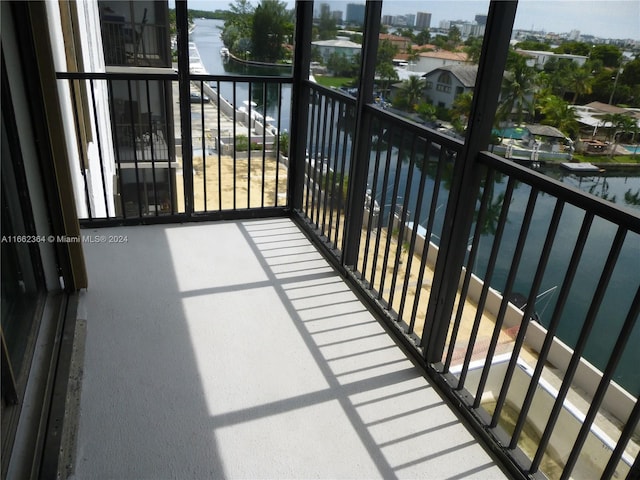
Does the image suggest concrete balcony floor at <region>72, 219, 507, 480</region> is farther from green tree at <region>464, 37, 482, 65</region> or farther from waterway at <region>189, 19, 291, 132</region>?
green tree at <region>464, 37, 482, 65</region>

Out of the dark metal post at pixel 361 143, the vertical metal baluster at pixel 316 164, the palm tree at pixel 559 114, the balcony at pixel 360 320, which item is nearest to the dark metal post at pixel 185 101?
the balcony at pixel 360 320

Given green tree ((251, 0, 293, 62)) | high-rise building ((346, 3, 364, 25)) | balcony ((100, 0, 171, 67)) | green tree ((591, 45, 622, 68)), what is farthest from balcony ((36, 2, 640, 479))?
balcony ((100, 0, 171, 67))

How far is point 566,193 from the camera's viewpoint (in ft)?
4.62

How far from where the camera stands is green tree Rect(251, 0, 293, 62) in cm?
339

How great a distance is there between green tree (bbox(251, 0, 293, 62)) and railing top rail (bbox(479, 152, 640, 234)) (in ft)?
7.26

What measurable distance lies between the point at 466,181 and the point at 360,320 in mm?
1049

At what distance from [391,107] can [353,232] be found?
2.60 ft

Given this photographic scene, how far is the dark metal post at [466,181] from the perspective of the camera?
156 centimetres

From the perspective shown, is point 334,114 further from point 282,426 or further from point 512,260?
point 282,426

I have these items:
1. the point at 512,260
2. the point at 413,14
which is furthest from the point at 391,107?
the point at 512,260

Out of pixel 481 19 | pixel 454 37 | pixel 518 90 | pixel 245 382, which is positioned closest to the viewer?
pixel 518 90

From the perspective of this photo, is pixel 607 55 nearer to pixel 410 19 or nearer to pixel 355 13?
pixel 410 19

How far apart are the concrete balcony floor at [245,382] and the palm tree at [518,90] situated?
1221mm

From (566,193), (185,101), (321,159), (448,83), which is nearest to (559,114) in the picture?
(566,193)
